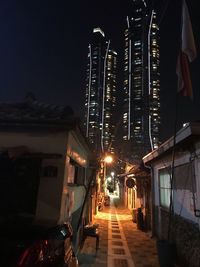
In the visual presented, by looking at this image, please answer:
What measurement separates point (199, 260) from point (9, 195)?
5118mm

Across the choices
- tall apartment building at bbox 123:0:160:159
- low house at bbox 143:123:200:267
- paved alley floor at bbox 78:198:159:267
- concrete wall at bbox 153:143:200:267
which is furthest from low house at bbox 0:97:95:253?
tall apartment building at bbox 123:0:160:159

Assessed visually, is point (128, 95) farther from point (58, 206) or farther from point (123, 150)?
point (58, 206)

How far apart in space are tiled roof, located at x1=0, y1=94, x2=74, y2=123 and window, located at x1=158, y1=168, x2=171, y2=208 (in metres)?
5.32

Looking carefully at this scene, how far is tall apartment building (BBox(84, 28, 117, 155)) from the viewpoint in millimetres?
29327

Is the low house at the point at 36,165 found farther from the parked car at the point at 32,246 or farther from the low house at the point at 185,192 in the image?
the low house at the point at 185,192

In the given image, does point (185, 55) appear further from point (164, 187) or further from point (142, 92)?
point (142, 92)

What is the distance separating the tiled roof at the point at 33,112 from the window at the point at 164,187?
5319 millimetres

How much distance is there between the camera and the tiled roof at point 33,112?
5.77 meters

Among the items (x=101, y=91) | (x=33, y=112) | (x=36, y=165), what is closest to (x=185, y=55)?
(x=33, y=112)

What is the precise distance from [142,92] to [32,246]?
34.4 m

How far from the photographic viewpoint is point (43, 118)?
19.0 feet

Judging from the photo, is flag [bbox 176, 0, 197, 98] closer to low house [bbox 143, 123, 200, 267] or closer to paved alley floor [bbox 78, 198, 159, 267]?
low house [bbox 143, 123, 200, 267]

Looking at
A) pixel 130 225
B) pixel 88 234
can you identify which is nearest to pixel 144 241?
pixel 88 234

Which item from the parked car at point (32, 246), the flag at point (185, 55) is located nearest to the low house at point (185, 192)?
the flag at point (185, 55)
